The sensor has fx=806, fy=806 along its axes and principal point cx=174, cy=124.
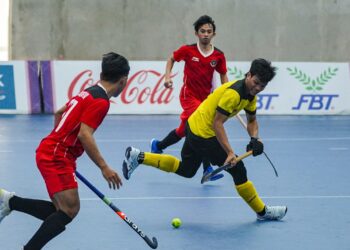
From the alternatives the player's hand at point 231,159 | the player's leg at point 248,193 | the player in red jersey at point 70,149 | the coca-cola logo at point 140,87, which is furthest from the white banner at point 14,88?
the player in red jersey at point 70,149

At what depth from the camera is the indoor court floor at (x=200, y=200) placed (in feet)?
19.4

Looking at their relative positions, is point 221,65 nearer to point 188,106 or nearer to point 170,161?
point 188,106

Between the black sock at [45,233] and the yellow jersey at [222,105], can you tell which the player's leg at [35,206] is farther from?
the yellow jersey at [222,105]

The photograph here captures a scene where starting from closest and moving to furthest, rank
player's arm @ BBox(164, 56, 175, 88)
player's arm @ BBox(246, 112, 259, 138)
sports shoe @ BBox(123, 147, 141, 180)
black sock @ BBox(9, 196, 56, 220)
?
black sock @ BBox(9, 196, 56, 220), player's arm @ BBox(246, 112, 259, 138), sports shoe @ BBox(123, 147, 141, 180), player's arm @ BBox(164, 56, 175, 88)

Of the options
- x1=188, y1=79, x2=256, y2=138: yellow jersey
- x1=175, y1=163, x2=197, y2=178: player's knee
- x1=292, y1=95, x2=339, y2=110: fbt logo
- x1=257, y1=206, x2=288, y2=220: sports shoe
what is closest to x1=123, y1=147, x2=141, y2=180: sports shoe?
x1=175, y1=163, x2=197, y2=178: player's knee

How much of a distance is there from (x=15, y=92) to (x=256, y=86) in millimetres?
8762

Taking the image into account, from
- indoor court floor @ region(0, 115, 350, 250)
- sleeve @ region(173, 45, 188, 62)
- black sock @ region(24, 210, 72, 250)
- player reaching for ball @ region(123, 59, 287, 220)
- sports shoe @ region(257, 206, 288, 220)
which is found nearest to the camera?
black sock @ region(24, 210, 72, 250)

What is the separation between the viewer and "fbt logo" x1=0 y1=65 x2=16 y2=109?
1416 cm

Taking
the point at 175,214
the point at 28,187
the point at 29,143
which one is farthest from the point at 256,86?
the point at 29,143

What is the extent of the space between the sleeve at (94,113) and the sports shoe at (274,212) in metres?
2.16

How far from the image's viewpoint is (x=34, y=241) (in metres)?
4.94

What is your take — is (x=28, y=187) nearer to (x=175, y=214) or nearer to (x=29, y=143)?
(x=175, y=214)

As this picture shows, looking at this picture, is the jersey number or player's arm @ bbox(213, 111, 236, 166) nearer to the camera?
the jersey number

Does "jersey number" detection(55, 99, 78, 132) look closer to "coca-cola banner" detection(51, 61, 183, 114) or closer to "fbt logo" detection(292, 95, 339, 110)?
"coca-cola banner" detection(51, 61, 183, 114)
